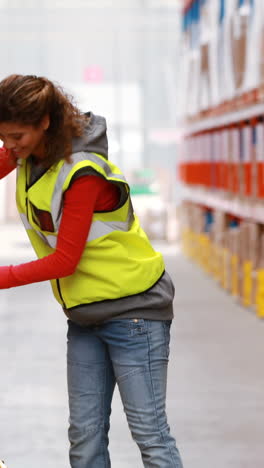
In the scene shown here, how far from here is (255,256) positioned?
639cm

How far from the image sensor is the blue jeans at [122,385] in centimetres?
222

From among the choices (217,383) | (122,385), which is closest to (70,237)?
(122,385)

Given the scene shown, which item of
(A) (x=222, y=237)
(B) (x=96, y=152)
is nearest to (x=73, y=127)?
(B) (x=96, y=152)

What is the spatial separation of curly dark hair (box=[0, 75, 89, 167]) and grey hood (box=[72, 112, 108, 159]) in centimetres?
2

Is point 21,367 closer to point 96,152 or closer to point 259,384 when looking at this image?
point 259,384

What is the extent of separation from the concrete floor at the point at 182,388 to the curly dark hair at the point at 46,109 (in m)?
1.50

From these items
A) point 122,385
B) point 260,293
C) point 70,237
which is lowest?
point 260,293

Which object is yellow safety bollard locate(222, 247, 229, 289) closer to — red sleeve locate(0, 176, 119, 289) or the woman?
the woman

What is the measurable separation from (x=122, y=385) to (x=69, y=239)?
40 cm

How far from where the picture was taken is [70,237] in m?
2.08

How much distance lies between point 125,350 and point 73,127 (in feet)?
1.77

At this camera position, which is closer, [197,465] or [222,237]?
[197,465]

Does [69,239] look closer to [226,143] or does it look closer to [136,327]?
[136,327]

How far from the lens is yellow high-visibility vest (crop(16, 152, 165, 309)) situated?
212 cm
